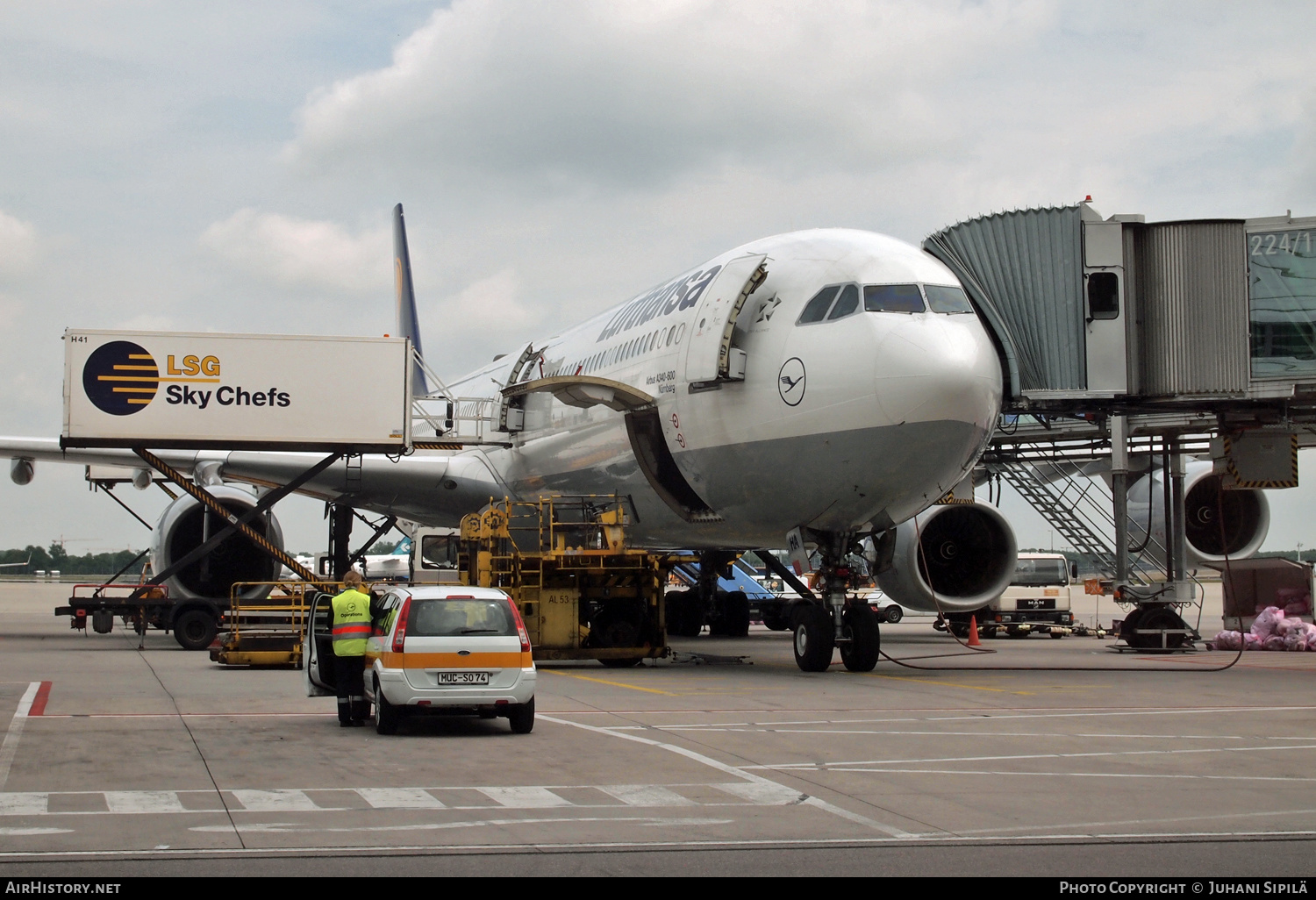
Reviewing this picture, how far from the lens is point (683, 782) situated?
26.6 feet

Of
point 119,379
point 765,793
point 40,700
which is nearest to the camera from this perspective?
point 765,793

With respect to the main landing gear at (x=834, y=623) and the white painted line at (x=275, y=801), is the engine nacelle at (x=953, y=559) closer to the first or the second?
the main landing gear at (x=834, y=623)

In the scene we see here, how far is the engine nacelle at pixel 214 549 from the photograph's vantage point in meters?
22.6

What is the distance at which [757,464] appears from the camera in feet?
47.8

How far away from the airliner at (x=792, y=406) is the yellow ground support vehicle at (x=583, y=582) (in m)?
0.60

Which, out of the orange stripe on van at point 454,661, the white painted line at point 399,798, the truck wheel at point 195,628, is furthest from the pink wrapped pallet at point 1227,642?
the white painted line at point 399,798

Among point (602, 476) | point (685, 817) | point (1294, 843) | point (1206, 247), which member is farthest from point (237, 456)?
point (1294, 843)

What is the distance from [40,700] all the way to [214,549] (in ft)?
32.2

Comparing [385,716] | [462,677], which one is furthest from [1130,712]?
[385,716]

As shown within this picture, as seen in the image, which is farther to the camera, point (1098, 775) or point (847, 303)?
point (847, 303)

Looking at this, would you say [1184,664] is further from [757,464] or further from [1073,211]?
[757,464]

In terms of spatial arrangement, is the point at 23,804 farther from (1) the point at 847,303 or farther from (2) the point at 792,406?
(1) the point at 847,303

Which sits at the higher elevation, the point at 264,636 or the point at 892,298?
the point at 892,298
